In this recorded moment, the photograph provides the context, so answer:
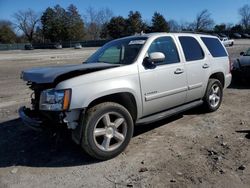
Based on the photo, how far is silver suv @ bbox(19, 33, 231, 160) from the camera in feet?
14.7

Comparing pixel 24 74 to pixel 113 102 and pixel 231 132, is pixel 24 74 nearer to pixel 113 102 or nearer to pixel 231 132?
pixel 113 102

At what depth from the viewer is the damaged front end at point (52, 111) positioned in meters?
4.37

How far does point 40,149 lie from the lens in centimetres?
530

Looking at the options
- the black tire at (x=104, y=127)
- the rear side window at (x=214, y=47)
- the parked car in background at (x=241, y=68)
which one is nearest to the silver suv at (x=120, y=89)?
the black tire at (x=104, y=127)

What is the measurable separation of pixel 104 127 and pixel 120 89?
61 centimetres

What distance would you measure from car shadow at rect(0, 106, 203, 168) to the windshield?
1396 millimetres

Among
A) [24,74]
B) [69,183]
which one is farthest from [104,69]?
[69,183]

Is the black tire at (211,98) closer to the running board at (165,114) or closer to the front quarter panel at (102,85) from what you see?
the running board at (165,114)

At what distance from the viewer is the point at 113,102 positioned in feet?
16.2

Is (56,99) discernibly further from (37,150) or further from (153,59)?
(153,59)

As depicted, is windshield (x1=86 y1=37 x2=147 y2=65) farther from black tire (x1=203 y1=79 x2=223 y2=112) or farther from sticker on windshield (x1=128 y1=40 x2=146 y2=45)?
black tire (x1=203 y1=79 x2=223 y2=112)

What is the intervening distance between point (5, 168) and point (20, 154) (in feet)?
1.67

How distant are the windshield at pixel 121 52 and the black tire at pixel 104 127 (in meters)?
0.96

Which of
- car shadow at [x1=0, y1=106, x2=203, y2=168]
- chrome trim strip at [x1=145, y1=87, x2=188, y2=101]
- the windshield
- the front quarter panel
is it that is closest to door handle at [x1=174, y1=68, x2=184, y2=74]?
chrome trim strip at [x1=145, y1=87, x2=188, y2=101]
